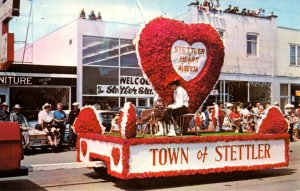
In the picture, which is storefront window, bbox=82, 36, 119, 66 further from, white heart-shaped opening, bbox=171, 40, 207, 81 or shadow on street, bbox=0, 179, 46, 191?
shadow on street, bbox=0, 179, 46, 191

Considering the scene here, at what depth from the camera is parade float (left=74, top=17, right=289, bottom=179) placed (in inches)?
329

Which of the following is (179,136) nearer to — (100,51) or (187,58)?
(187,58)

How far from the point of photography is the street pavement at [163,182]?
8.78m

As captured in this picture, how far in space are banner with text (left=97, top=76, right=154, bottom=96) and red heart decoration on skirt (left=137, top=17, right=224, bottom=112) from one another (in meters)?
14.4

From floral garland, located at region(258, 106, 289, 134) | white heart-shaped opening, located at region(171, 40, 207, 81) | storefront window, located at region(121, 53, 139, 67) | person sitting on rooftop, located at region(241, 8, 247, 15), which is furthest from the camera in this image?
person sitting on rooftop, located at region(241, 8, 247, 15)

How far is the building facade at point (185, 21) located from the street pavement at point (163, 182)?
1435 cm

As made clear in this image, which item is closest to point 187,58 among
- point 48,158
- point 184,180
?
point 184,180

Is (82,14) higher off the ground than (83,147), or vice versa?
(82,14)

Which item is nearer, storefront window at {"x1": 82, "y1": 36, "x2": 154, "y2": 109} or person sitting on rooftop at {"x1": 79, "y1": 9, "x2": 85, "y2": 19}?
person sitting on rooftop at {"x1": 79, "y1": 9, "x2": 85, "y2": 19}

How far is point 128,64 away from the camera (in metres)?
26.3

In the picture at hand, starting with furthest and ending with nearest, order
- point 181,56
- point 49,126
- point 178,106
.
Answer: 1. point 49,126
2. point 181,56
3. point 178,106

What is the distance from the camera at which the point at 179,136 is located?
9289 millimetres

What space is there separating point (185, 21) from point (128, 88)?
19.2ft

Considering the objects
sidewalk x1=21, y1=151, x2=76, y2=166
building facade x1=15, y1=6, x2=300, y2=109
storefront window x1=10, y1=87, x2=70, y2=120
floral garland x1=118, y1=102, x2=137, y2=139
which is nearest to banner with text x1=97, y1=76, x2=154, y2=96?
building facade x1=15, y1=6, x2=300, y2=109
